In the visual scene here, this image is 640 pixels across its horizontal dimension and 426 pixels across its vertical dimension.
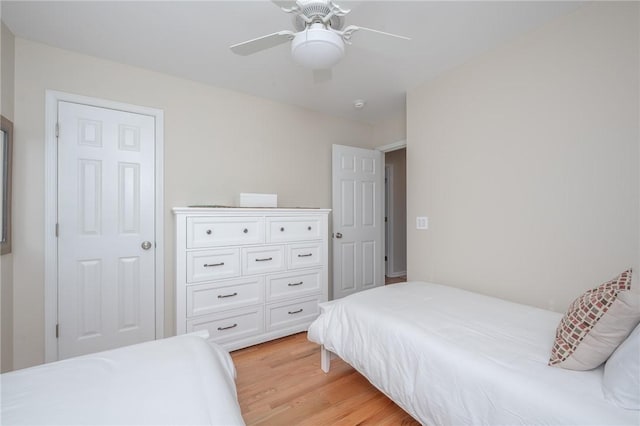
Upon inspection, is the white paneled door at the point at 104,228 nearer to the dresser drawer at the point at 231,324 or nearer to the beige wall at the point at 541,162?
the dresser drawer at the point at 231,324

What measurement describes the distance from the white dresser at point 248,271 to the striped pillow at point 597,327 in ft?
6.55

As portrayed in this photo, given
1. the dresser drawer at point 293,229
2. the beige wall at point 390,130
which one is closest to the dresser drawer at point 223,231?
the dresser drawer at point 293,229

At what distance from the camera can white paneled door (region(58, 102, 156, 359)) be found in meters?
2.06

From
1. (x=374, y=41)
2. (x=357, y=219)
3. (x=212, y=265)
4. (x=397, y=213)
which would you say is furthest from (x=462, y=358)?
(x=397, y=213)

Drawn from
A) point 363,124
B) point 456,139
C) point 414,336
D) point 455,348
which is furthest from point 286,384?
point 363,124

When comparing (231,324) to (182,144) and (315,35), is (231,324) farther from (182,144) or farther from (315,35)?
(315,35)

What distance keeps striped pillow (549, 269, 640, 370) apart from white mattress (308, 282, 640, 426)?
5 centimetres

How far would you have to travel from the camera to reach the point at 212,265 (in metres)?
2.29

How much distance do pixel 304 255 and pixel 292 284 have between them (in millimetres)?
306

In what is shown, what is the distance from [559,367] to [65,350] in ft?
10.0

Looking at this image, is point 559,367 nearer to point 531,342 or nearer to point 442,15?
point 531,342

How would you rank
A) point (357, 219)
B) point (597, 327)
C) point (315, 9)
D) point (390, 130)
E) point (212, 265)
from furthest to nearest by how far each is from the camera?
point (390, 130), point (357, 219), point (212, 265), point (315, 9), point (597, 327)

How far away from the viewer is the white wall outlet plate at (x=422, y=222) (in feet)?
8.67

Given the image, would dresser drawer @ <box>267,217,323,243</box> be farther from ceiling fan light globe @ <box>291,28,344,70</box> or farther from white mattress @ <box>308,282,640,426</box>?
ceiling fan light globe @ <box>291,28,344,70</box>
